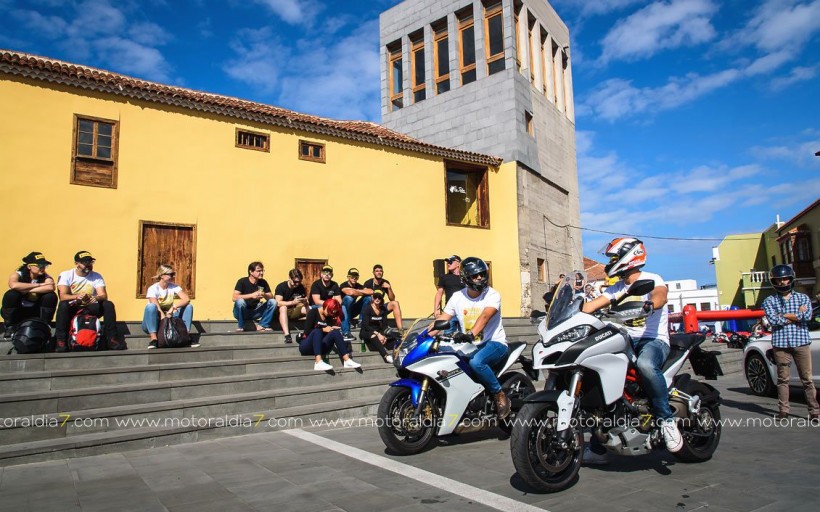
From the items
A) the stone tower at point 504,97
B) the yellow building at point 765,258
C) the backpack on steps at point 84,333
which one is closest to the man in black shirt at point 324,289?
the backpack on steps at point 84,333

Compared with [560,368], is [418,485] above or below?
below

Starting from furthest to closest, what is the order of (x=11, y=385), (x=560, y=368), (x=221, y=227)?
(x=221, y=227)
(x=11, y=385)
(x=560, y=368)

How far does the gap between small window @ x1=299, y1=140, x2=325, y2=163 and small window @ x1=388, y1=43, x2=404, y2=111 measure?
9.43 metres

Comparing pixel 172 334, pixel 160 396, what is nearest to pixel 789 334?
pixel 160 396

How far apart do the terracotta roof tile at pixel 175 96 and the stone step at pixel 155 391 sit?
8.00 metres

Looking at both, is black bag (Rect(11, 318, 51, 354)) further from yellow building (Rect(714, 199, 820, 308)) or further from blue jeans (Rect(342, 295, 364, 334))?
yellow building (Rect(714, 199, 820, 308))

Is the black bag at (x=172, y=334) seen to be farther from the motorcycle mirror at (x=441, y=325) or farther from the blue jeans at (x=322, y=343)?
the motorcycle mirror at (x=441, y=325)

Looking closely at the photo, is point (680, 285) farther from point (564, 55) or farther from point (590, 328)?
point (590, 328)

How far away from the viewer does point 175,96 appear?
12789 mm

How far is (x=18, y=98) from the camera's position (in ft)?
36.4

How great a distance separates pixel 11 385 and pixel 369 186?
10.9 metres

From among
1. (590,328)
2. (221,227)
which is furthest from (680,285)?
(590,328)

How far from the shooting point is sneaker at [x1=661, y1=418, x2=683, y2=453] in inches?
174

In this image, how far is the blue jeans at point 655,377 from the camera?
14.6 feet
